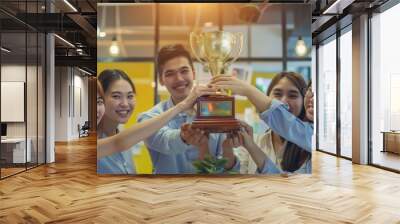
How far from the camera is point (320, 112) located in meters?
11.0

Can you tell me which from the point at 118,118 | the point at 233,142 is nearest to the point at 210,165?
the point at 233,142

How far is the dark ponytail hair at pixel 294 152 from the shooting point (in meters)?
6.27

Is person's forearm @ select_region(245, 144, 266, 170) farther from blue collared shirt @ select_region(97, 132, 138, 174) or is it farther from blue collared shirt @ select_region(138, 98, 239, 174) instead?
blue collared shirt @ select_region(97, 132, 138, 174)

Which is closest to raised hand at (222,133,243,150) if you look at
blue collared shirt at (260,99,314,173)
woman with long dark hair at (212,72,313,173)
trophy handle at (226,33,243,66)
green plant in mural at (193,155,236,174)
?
woman with long dark hair at (212,72,313,173)

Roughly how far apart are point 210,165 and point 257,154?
0.74m

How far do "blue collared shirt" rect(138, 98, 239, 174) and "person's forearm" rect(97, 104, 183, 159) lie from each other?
0.21ft

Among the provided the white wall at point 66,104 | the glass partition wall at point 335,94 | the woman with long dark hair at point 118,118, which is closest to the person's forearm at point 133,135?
the woman with long dark hair at point 118,118

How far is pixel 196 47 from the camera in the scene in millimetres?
6273

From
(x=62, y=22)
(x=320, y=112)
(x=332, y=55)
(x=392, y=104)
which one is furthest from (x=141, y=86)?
(x=320, y=112)

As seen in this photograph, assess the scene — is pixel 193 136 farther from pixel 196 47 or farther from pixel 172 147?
pixel 196 47

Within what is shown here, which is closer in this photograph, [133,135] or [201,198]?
[201,198]

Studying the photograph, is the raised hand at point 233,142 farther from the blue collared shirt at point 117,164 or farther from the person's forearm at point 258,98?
the blue collared shirt at point 117,164

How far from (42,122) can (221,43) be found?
4112 millimetres

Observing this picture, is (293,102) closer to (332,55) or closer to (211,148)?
(211,148)
